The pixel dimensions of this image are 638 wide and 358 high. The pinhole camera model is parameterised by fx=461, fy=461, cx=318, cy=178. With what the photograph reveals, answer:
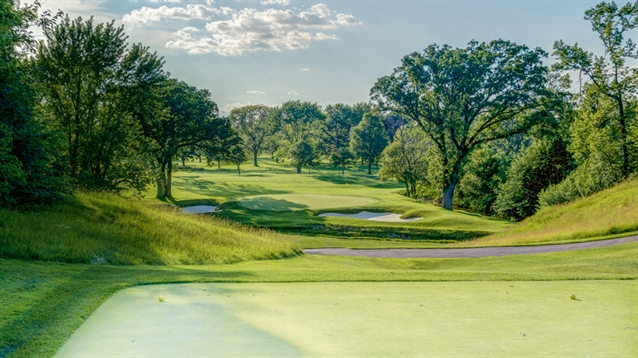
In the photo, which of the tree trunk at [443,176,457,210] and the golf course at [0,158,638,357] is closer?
the golf course at [0,158,638,357]

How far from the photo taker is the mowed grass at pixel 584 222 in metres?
21.5

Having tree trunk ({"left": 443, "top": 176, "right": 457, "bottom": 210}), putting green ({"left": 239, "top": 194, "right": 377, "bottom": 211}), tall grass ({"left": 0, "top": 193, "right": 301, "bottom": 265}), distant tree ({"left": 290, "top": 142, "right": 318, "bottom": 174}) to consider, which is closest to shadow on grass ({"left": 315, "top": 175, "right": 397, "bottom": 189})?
distant tree ({"left": 290, "top": 142, "right": 318, "bottom": 174})

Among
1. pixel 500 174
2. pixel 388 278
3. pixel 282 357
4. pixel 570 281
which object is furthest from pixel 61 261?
pixel 500 174

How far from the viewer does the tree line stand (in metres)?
18.0

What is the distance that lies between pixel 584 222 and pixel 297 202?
884 inches

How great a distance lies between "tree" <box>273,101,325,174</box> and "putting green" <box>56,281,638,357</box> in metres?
104

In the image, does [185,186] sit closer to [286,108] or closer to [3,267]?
[3,267]

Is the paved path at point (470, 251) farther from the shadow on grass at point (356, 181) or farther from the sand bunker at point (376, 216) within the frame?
the shadow on grass at point (356, 181)

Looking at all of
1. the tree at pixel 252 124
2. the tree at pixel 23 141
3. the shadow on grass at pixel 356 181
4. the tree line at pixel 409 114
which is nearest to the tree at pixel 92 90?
the tree line at pixel 409 114

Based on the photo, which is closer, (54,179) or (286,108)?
(54,179)

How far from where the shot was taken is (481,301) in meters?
7.55

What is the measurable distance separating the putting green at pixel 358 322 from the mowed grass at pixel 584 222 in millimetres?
14836

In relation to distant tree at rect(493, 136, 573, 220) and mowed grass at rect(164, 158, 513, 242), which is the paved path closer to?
mowed grass at rect(164, 158, 513, 242)

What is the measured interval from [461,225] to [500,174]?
2396cm
